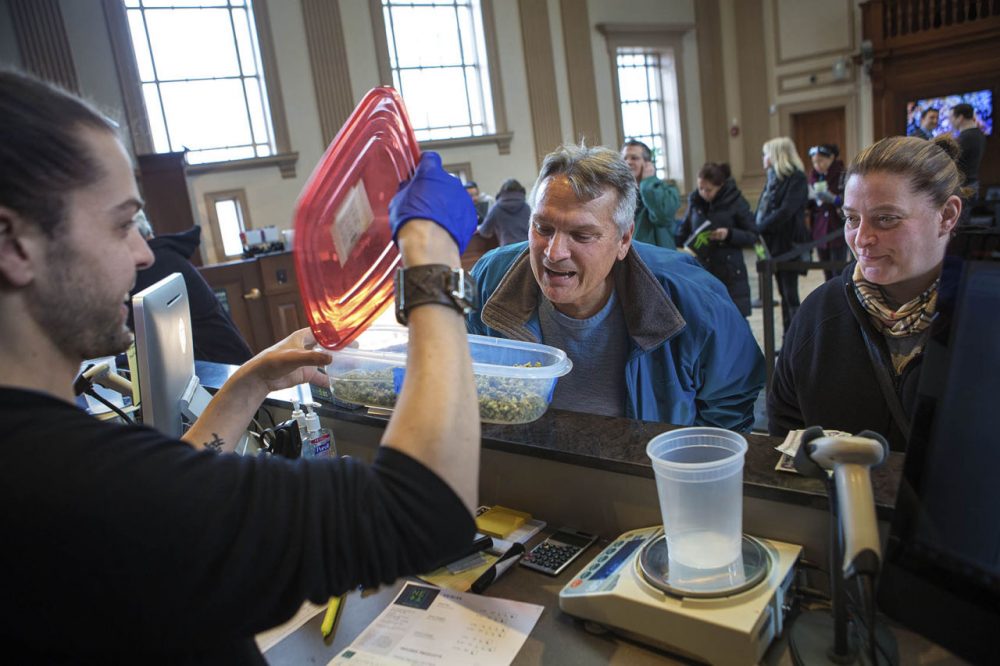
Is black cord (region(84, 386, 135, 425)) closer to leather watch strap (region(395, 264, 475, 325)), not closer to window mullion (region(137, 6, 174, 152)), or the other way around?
leather watch strap (region(395, 264, 475, 325))

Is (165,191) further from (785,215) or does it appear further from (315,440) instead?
(315,440)

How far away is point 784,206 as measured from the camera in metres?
5.37

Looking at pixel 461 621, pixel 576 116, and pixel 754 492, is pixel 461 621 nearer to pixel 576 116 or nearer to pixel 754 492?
pixel 754 492

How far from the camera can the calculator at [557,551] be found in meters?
1.22

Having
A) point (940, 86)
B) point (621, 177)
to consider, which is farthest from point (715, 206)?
point (940, 86)

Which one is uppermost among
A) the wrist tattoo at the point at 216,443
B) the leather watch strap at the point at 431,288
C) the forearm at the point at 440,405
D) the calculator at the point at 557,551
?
the leather watch strap at the point at 431,288

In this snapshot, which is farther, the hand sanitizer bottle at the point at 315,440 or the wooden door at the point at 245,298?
the wooden door at the point at 245,298

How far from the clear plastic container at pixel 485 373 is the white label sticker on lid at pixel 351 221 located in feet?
1.56

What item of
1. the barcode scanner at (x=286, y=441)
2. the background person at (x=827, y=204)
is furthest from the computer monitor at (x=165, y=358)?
the background person at (x=827, y=204)

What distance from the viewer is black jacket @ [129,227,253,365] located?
9.11 feet

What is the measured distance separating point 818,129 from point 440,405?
1317 cm

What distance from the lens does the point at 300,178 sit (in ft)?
30.1

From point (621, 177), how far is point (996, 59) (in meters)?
10.8

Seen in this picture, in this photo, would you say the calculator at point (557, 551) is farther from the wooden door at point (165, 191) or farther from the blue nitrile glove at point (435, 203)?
the wooden door at point (165, 191)
